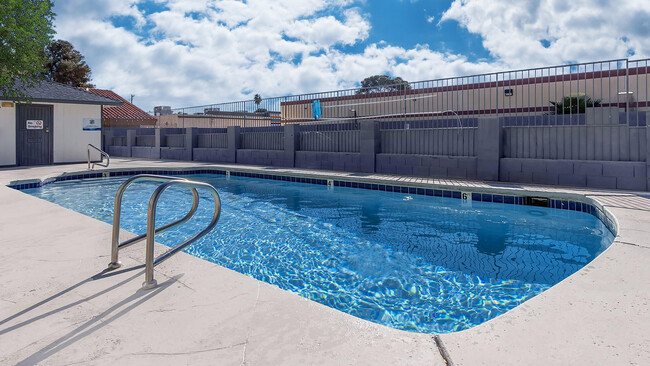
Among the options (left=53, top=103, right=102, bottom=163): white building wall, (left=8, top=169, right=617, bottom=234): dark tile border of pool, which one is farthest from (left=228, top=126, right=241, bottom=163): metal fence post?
(left=53, top=103, right=102, bottom=163): white building wall

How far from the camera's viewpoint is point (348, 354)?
1.82m

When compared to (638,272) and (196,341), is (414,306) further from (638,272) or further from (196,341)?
(196,341)

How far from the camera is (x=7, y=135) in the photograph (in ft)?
44.1

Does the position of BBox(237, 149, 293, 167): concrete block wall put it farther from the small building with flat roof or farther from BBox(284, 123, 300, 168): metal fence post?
the small building with flat roof

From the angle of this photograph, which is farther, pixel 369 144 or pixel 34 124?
pixel 34 124

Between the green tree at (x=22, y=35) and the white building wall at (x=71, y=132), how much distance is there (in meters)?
8.40

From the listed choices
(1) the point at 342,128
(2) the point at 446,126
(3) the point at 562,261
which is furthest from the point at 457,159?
(3) the point at 562,261

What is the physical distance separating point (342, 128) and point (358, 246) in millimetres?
8372

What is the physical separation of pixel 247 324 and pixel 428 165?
9.33 m

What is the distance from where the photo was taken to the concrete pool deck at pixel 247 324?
1.83 metres

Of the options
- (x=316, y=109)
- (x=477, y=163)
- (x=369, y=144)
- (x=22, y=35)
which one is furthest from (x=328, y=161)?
(x=22, y=35)

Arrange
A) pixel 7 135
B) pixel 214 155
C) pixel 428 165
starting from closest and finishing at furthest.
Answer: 1. pixel 428 165
2. pixel 7 135
3. pixel 214 155

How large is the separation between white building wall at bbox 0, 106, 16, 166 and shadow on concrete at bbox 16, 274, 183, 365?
568 inches

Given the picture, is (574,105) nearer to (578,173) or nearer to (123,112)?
(578,173)
